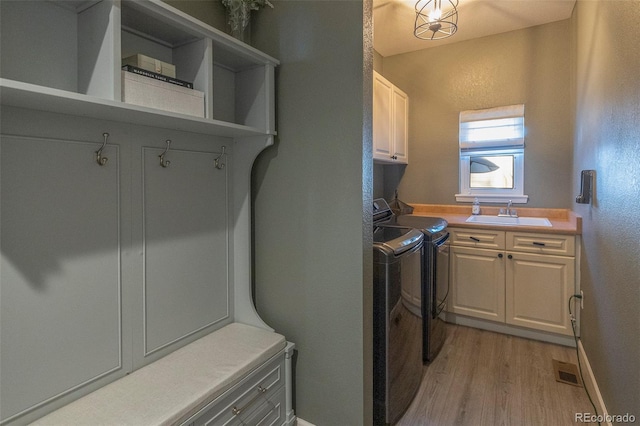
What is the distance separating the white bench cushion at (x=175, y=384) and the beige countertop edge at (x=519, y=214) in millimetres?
2038

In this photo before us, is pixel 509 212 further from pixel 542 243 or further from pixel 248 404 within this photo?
pixel 248 404

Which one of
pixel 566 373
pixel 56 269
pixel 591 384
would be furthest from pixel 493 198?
pixel 56 269

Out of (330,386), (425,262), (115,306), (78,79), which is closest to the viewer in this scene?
(78,79)

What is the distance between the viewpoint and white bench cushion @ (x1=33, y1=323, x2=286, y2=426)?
1032 mm

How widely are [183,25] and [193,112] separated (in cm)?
29

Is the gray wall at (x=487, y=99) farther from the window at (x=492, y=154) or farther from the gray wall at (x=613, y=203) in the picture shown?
the gray wall at (x=613, y=203)

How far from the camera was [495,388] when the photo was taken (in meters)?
2.04

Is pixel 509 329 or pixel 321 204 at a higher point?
pixel 321 204

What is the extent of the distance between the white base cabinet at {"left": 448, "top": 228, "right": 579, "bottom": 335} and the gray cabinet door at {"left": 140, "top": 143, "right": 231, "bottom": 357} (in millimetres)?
2057

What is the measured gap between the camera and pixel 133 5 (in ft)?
3.37

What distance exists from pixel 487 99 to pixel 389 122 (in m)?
1.02

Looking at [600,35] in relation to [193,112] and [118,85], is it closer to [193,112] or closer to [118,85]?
[193,112]

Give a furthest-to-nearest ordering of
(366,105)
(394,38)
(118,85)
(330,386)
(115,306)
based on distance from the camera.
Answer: (394,38), (330,386), (366,105), (115,306), (118,85)

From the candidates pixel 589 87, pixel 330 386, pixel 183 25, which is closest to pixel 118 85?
pixel 183 25
